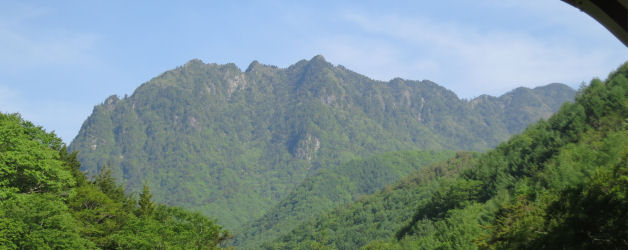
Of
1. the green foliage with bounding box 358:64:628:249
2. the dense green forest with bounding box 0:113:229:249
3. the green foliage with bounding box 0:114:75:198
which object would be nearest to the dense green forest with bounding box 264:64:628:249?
the green foliage with bounding box 358:64:628:249

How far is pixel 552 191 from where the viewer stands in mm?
51719

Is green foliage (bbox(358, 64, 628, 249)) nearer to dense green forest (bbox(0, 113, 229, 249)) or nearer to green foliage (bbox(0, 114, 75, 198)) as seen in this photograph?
dense green forest (bbox(0, 113, 229, 249))

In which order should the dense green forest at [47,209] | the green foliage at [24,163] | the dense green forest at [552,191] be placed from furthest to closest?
the green foliage at [24,163], the dense green forest at [47,209], the dense green forest at [552,191]

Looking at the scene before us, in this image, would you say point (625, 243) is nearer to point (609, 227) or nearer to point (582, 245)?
point (609, 227)

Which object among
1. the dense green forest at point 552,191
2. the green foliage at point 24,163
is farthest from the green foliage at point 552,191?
the green foliage at point 24,163

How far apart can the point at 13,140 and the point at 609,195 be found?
36082mm

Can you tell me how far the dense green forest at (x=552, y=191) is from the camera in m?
25.1

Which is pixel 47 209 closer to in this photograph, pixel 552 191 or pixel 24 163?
pixel 24 163

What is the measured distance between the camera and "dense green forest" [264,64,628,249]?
2506cm

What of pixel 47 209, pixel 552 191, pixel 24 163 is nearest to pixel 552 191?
pixel 552 191

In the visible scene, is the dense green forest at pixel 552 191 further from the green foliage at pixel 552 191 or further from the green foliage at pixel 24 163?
the green foliage at pixel 24 163

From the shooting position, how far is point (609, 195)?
77.4ft

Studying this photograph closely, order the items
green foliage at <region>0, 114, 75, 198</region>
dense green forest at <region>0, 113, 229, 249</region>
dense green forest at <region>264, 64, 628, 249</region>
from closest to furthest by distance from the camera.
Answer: dense green forest at <region>264, 64, 628, 249</region> < dense green forest at <region>0, 113, 229, 249</region> < green foliage at <region>0, 114, 75, 198</region>

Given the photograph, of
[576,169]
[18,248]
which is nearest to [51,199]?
[18,248]
